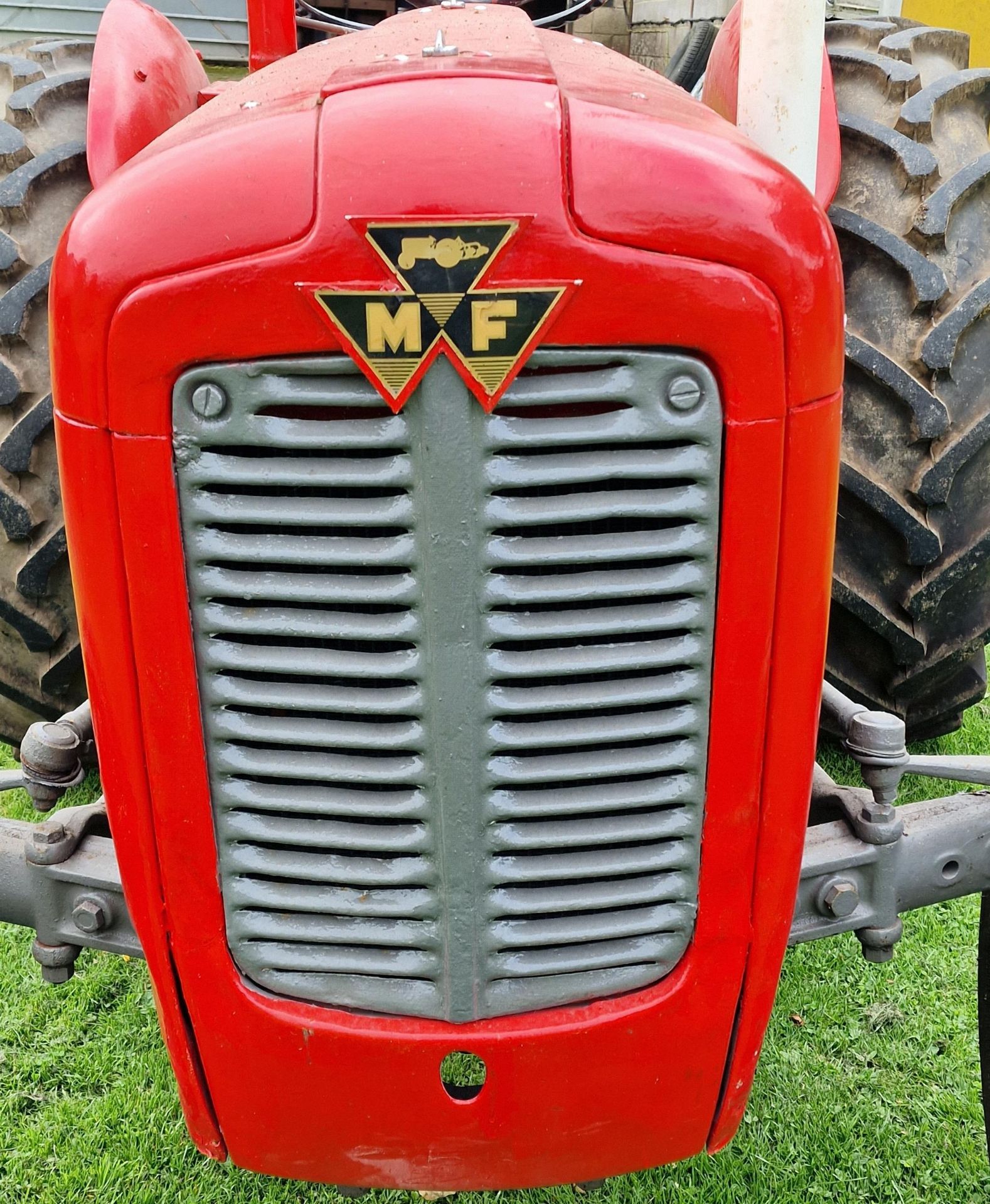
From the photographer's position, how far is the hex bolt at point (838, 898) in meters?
1.56

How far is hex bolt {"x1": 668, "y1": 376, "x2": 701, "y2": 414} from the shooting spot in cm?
115

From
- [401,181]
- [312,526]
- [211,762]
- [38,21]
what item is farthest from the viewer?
[38,21]

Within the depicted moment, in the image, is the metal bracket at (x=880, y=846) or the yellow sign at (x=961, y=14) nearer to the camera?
the metal bracket at (x=880, y=846)

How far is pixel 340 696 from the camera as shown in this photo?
1259 mm

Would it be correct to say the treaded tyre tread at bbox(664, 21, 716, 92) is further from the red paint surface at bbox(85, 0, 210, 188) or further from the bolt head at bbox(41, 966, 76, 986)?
the bolt head at bbox(41, 966, 76, 986)

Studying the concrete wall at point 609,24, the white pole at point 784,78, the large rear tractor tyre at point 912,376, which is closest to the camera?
the white pole at point 784,78

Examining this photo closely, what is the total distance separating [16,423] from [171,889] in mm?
960

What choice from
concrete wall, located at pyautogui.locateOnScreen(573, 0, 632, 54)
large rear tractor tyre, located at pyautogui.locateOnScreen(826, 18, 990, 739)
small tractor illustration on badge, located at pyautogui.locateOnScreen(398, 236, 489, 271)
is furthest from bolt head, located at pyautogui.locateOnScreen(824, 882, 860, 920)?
concrete wall, located at pyautogui.locateOnScreen(573, 0, 632, 54)

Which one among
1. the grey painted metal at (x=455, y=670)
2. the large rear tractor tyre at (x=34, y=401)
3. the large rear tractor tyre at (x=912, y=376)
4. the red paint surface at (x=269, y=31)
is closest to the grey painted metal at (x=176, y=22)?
the large rear tractor tyre at (x=34, y=401)

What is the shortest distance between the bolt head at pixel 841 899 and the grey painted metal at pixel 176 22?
25.0ft

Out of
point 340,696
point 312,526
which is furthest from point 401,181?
point 340,696

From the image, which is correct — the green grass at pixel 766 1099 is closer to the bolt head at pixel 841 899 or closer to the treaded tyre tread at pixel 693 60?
the bolt head at pixel 841 899

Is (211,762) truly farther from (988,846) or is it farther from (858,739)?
(988,846)

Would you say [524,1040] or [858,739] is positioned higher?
[858,739]
